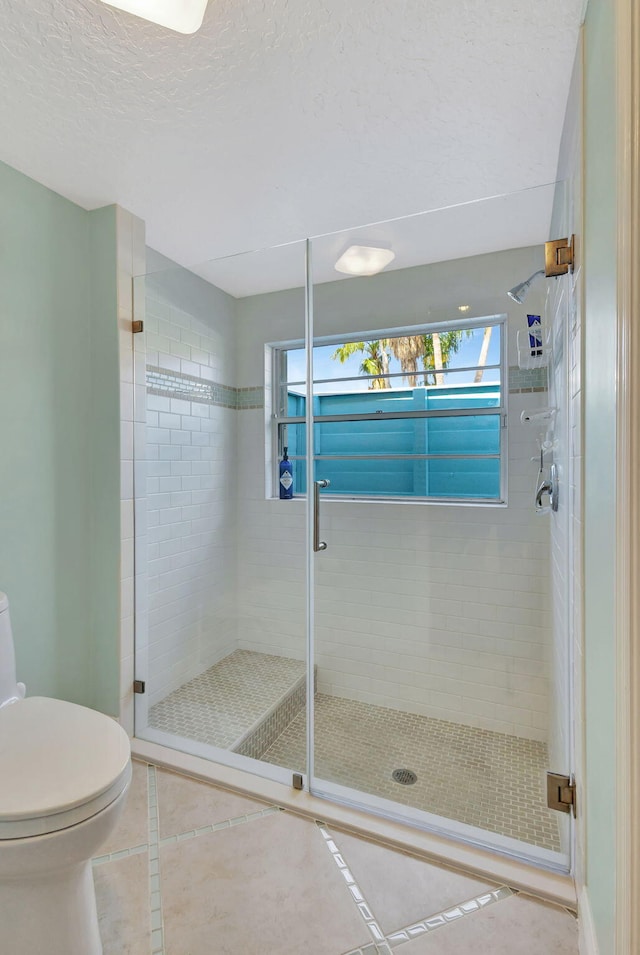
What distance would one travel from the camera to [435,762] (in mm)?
1846

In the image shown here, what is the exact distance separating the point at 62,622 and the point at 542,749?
6.53 feet

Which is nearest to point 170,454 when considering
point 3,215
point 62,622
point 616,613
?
point 62,622

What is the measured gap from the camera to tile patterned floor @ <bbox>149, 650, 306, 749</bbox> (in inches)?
78.2

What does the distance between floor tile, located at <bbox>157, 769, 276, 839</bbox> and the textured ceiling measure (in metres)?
2.32

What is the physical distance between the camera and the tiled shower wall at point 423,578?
75.6 inches

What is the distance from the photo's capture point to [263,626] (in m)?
2.22

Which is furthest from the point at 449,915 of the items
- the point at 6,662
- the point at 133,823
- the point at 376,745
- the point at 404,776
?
the point at 6,662

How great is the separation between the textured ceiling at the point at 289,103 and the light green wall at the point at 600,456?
1.08 feet

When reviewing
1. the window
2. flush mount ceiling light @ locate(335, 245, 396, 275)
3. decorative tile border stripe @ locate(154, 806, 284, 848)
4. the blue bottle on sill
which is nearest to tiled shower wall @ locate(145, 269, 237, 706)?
the blue bottle on sill

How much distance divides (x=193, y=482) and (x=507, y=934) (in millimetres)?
1969

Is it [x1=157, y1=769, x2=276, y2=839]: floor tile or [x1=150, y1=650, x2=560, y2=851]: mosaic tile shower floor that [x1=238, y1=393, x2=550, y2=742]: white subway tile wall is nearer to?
[x1=150, y1=650, x2=560, y2=851]: mosaic tile shower floor

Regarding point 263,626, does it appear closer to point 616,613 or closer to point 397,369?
point 397,369

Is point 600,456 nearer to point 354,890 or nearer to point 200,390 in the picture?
point 354,890

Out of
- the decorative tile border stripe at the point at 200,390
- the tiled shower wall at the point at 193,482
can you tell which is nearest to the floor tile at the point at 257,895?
the tiled shower wall at the point at 193,482
